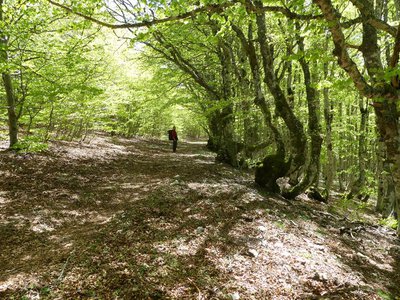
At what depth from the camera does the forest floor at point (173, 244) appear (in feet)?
13.9

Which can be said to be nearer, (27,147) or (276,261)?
(276,261)

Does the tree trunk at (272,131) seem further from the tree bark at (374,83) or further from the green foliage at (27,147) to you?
the green foliage at (27,147)

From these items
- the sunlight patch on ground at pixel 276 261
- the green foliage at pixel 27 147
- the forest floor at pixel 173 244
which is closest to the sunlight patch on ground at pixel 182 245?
the forest floor at pixel 173 244

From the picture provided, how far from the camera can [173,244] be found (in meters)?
5.45

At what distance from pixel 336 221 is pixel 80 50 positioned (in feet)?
40.5

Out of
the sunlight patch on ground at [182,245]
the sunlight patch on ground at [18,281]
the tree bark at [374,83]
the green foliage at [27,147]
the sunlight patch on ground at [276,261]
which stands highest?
the tree bark at [374,83]

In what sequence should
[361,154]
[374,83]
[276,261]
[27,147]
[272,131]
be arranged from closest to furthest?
[374,83] < [276,261] < [272,131] < [27,147] < [361,154]

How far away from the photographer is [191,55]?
16844mm

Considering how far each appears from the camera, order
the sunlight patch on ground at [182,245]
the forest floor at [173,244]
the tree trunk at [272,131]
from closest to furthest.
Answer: the forest floor at [173,244] → the sunlight patch on ground at [182,245] → the tree trunk at [272,131]

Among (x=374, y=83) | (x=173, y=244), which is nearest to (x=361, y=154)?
(x=374, y=83)

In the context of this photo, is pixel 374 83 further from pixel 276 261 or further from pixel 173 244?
pixel 173 244

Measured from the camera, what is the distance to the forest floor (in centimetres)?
423

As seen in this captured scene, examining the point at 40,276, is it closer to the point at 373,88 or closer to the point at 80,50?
the point at 373,88

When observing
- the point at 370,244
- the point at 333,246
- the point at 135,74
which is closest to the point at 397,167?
the point at 333,246
